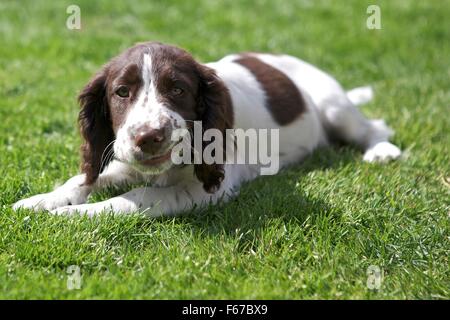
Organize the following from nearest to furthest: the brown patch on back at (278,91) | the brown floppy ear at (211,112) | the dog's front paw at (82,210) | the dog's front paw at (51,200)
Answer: the dog's front paw at (82,210)
the dog's front paw at (51,200)
the brown floppy ear at (211,112)
the brown patch on back at (278,91)

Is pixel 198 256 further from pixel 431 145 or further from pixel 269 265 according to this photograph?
pixel 431 145

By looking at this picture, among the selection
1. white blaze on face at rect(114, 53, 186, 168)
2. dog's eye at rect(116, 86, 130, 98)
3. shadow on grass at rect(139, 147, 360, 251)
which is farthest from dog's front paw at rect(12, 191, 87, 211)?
dog's eye at rect(116, 86, 130, 98)

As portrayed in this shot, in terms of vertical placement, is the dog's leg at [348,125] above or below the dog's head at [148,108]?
below

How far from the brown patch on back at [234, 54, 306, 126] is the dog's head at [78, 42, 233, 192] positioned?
2.62 ft

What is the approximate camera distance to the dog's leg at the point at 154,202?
4223 millimetres

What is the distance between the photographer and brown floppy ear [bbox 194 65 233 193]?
4480 mm

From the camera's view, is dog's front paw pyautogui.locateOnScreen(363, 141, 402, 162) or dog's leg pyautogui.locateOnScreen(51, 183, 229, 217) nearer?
dog's leg pyautogui.locateOnScreen(51, 183, 229, 217)

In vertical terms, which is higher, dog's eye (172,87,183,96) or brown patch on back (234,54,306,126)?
dog's eye (172,87,183,96)

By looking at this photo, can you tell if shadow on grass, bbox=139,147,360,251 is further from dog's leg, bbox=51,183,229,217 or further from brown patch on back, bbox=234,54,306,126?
brown patch on back, bbox=234,54,306,126

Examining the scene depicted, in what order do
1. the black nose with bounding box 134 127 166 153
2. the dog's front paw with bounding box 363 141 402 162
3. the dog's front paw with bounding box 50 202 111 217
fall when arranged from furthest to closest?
1. the dog's front paw with bounding box 363 141 402 162
2. the dog's front paw with bounding box 50 202 111 217
3. the black nose with bounding box 134 127 166 153

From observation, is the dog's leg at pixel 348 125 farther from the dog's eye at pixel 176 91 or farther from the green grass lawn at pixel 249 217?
the dog's eye at pixel 176 91

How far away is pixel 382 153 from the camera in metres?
5.75

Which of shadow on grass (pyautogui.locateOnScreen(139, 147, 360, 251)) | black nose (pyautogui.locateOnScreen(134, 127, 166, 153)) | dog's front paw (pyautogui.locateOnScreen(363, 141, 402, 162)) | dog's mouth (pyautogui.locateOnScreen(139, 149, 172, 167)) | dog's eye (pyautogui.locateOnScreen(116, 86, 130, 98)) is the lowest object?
dog's front paw (pyautogui.locateOnScreen(363, 141, 402, 162))

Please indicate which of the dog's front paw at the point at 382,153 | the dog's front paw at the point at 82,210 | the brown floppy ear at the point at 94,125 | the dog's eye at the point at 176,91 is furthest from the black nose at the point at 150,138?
the dog's front paw at the point at 382,153
